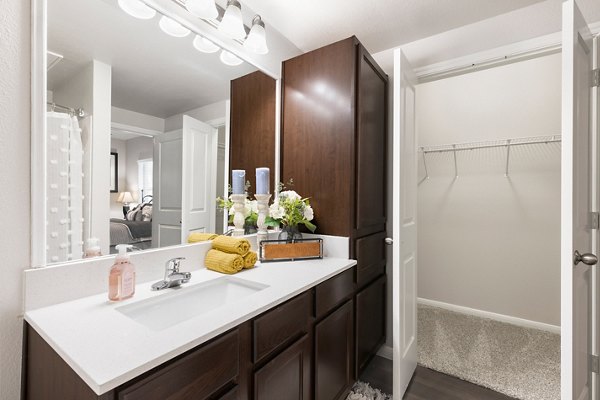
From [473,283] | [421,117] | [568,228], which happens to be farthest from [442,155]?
[568,228]

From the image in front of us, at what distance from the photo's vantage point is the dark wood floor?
1683 mm

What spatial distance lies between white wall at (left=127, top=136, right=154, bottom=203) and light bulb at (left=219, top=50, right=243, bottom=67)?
69 centimetres

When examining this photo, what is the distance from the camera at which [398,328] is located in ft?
5.08

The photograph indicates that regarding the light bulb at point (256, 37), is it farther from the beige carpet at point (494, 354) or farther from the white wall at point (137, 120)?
the beige carpet at point (494, 354)

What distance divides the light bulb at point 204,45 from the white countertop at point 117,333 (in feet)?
4.00

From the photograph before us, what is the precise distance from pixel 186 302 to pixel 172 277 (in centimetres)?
12

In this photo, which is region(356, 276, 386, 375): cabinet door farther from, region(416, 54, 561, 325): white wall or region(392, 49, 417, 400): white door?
region(416, 54, 561, 325): white wall

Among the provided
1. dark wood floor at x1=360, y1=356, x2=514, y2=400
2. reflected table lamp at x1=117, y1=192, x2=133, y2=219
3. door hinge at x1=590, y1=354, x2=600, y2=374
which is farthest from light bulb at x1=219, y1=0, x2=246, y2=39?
door hinge at x1=590, y1=354, x2=600, y2=374

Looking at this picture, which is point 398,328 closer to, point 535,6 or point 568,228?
point 568,228

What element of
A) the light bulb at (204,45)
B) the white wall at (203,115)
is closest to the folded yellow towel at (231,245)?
the white wall at (203,115)

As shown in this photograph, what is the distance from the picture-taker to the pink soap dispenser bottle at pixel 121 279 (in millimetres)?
949

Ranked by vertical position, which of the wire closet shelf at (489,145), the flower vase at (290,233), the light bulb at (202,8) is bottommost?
the flower vase at (290,233)

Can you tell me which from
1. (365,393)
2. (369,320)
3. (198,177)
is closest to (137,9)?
(198,177)

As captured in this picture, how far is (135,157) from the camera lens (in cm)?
121
